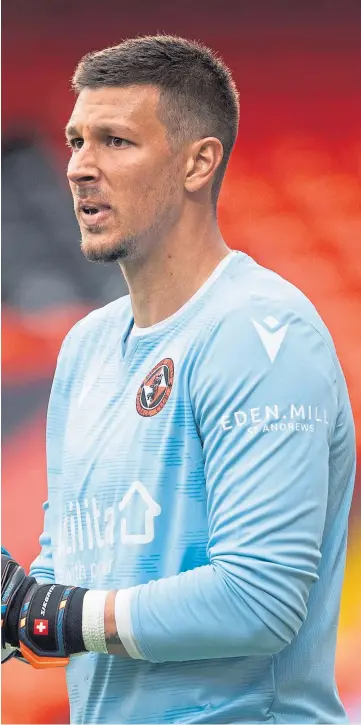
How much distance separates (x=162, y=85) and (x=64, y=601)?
78 centimetres

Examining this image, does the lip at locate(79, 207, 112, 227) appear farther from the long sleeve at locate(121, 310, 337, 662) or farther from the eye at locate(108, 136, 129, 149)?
the long sleeve at locate(121, 310, 337, 662)

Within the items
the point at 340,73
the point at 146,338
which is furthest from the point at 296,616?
the point at 340,73

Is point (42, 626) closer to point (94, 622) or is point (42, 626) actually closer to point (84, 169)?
point (94, 622)

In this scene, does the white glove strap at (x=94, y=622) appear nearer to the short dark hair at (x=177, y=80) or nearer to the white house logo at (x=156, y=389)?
the white house logo at (x=156, y=389)

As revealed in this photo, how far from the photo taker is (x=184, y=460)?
1449 millimetres

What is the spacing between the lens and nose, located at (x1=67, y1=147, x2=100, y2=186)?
1.60 m

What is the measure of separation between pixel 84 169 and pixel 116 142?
63mm

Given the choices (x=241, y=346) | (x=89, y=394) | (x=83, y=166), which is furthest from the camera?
(x=89, y=394)

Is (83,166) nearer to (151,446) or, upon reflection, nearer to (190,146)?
(190,146)

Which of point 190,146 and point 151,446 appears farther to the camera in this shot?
point 190,146

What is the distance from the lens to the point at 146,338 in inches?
65.0

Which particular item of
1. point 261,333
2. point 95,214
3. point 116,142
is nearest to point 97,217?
point 95,214

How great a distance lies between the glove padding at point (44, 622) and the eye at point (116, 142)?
0.65 meters

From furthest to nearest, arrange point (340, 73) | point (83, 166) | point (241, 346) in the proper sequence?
point (340, 73), point (83, 166), point (241, 346)
